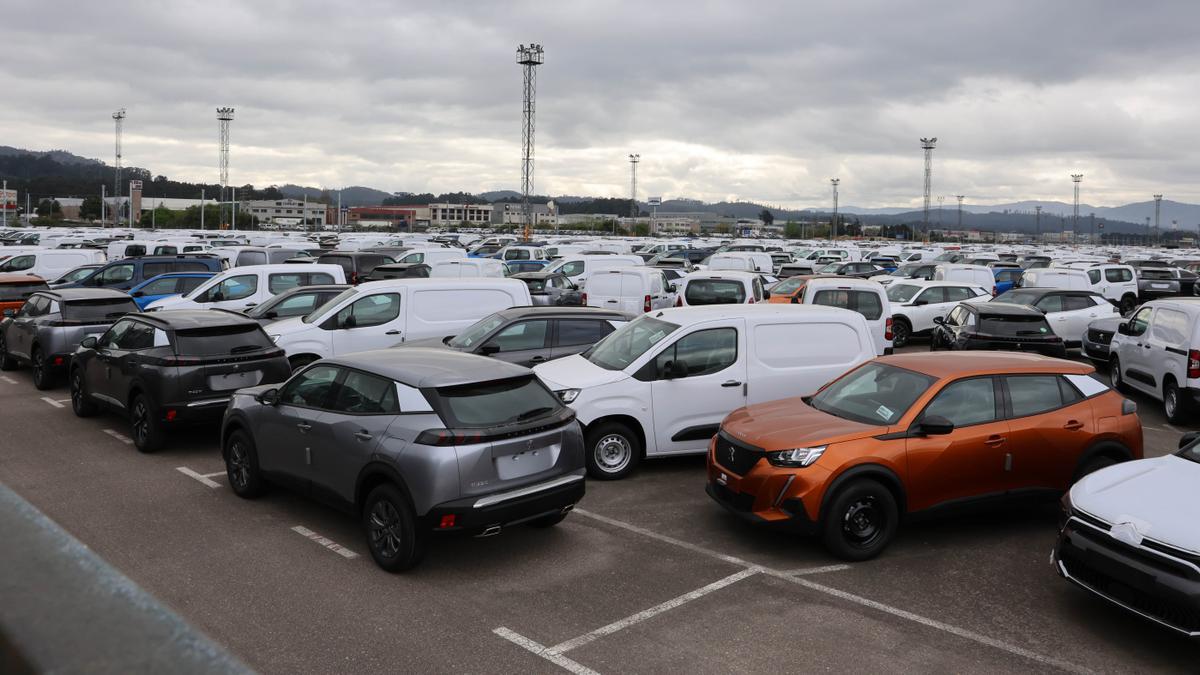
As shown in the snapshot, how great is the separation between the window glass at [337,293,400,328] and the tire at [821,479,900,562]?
8959mm

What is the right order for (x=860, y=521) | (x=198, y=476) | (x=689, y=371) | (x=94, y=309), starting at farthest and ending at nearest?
(x=94, y=309)
(x=689, y=371)
(x=198, y=476)
(x=860, y=521)

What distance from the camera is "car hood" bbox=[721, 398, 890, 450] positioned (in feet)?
23.9

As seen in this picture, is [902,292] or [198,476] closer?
[198,476]

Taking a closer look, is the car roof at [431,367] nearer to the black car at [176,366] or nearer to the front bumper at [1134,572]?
the black car at [176,366]

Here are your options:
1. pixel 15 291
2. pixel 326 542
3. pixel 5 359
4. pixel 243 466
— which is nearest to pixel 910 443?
pixel 326 542

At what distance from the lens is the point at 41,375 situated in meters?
14.1

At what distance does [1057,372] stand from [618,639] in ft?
16.7

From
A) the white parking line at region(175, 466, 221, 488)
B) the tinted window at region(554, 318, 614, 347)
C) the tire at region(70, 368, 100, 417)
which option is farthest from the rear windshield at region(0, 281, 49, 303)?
the tinted window at region(554, 318, 614, 347)

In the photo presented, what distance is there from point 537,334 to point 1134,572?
785 cm

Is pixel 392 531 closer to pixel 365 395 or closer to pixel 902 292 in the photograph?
pixel 365 395

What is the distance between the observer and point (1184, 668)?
5.40 metres

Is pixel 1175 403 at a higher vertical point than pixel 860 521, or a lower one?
higher

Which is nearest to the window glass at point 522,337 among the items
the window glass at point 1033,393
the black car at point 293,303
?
the black car at point 293,303

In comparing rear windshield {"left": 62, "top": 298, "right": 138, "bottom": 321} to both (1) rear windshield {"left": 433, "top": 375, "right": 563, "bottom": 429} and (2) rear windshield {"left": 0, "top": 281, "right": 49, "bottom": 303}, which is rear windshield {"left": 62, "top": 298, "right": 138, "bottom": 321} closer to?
(2) rear windshield {"left": 0, "top": 281, "right": 49, "bottom": 303}
